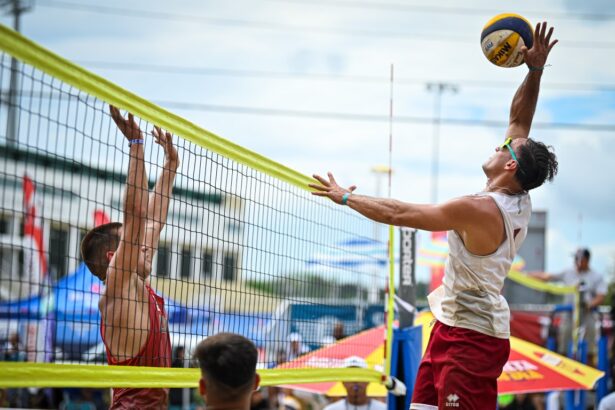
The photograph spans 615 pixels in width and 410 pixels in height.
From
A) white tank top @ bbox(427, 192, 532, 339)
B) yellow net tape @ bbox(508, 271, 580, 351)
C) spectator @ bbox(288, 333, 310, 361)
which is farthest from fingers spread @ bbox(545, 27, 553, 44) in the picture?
yellow net tape @ bbox(508, 271, 580, 351)

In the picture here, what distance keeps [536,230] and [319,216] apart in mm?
18408

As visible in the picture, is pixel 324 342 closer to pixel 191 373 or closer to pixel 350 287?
pixel 350 287

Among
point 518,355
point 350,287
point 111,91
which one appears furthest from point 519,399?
point 111,91

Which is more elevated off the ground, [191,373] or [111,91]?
[111,91]

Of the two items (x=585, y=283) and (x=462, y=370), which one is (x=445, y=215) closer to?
(x=462, y=370)

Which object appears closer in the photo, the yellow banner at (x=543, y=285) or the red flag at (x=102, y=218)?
the red flag at (x=102, y=218)

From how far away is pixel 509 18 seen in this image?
16.6 ft

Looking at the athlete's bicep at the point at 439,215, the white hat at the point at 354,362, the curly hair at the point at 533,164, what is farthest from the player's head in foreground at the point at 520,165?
the white hat at the point at 354,362

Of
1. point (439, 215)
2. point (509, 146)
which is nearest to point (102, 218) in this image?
point (439, 215)

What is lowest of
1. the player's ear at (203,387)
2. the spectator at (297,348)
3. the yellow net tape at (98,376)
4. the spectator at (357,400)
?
the spectator at (357,400)

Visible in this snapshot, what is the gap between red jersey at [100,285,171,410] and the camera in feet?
14.2

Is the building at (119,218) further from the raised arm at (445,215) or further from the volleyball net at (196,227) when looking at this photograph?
the raised arm at (445,215)

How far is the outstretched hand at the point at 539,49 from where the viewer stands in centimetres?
501

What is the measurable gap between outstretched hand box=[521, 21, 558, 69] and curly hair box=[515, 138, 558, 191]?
2.16 feet
